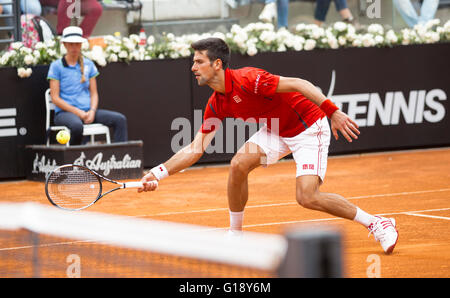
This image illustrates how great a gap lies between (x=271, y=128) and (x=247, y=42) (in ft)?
17.0

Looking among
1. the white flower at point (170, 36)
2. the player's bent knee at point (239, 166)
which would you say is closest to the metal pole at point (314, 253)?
the player's bent knee at point (239, 166)

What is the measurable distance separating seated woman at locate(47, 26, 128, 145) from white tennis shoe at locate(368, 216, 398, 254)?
15.3 ft

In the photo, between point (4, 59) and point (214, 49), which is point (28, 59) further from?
point (214, 49)

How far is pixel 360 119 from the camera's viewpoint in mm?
10812

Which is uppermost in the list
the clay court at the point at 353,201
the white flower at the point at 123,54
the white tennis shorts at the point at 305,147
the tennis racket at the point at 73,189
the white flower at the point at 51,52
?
the white flower at the point at 51,52

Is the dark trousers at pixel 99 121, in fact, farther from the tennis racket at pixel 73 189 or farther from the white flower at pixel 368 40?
the white flower at pixel 368 40

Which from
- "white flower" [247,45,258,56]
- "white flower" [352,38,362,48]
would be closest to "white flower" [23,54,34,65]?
"white flower" [247,45,258,56]

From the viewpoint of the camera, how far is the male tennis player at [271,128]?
16.5 feet

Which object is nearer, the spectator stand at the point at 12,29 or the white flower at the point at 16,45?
the white flower at the point at 16,45

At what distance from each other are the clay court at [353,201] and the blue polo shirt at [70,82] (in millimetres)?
1067

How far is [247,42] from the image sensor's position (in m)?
10.4

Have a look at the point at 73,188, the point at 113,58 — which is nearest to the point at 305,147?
→ the point at 73,188
